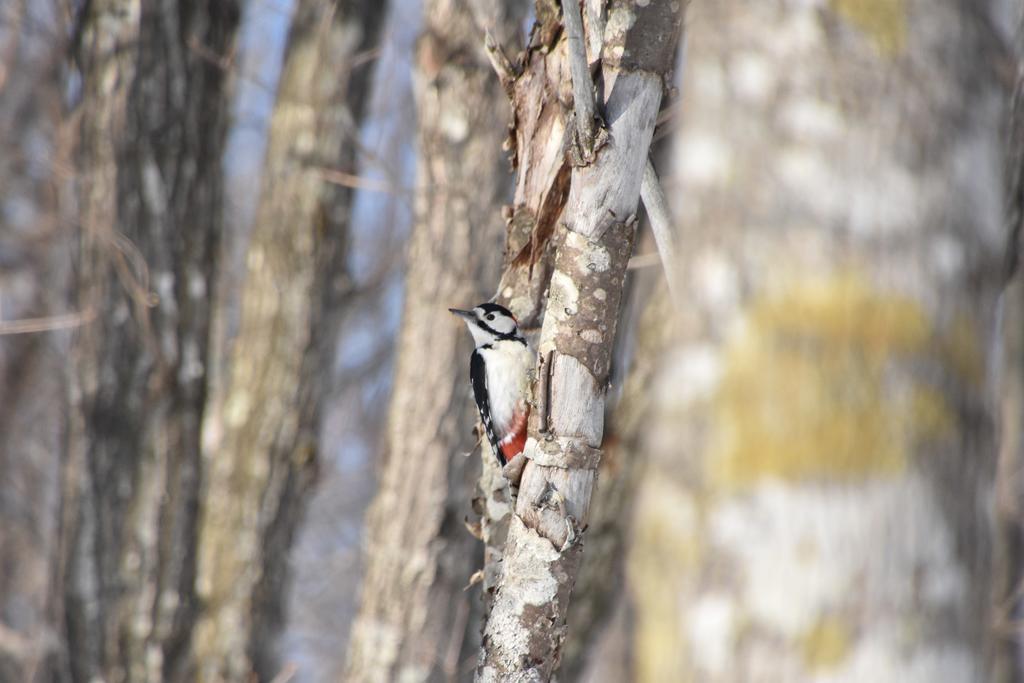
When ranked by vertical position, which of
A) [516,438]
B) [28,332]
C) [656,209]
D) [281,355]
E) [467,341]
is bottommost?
[28,332]

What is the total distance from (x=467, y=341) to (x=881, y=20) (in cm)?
303

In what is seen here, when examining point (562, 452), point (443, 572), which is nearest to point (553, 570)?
point (562, 452)

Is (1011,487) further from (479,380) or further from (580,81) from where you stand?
(580,81)

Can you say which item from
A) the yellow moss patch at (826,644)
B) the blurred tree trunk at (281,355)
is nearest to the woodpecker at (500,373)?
the blurred tree trunk at (281,355)

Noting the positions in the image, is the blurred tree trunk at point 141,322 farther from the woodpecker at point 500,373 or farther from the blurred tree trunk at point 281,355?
the woodpecker at point 500,373

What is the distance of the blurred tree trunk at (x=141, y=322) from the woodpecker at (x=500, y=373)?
4.70ft

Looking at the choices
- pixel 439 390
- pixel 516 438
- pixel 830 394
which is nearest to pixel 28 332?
pixel 439 390

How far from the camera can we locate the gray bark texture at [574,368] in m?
2.02

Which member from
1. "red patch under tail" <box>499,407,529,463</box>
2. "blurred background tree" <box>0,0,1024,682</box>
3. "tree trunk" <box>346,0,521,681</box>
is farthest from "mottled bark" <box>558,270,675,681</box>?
"red patch under tail" <box>499,407,529,463</box>

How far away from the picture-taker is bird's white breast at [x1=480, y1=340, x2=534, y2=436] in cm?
342

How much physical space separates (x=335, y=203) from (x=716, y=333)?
12.0 ft

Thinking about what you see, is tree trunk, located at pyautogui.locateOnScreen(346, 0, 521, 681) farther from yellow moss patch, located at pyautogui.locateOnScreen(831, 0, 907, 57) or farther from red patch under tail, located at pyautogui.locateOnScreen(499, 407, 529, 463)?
yellow moss patch, located at pyautogui.locateOnScreen(831, 0, 907, 57)

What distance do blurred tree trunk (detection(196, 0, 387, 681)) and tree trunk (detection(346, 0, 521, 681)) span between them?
0.64m

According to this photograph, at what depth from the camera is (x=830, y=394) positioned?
1.02m
